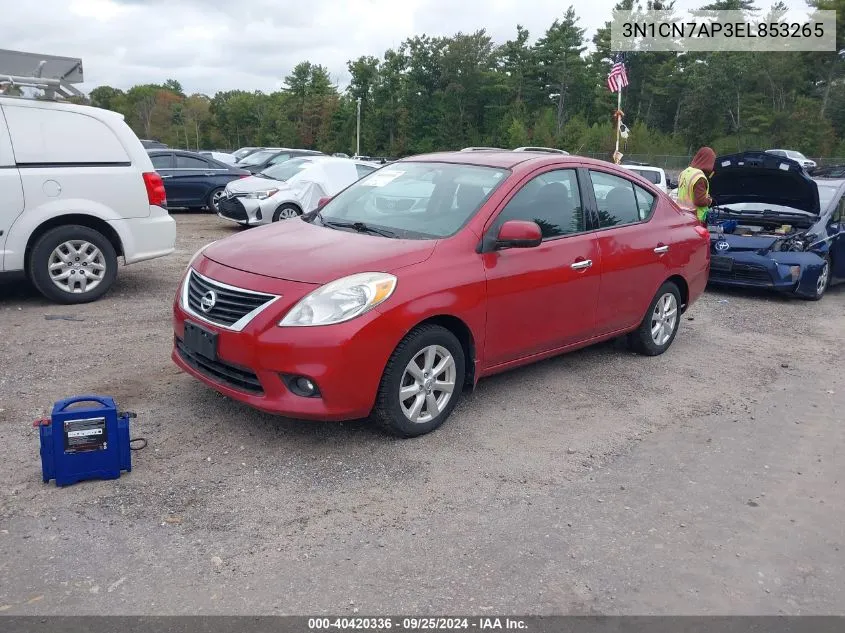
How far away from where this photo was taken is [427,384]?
4566 mm

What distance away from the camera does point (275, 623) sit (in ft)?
9.48

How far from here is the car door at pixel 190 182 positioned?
16344mm

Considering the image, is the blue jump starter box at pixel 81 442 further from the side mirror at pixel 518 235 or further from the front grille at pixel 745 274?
the front grille at pixel 745 274

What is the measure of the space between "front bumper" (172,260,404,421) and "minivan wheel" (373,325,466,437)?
0.29ft

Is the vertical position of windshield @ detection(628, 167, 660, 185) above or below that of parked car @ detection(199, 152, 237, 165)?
below

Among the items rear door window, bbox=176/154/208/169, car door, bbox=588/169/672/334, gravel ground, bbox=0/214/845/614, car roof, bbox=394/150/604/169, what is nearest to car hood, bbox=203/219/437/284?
gravel ground, bbox=0/214/845/614

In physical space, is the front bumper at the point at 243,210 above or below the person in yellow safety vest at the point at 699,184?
below

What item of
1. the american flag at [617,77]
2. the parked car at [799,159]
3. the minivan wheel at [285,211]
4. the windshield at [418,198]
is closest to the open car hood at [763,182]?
the parked car at [799,159]

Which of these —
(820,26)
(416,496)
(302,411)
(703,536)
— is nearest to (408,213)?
(302,411)

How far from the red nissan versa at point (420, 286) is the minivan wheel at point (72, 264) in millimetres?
2881

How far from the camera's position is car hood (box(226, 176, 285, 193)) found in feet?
44.9

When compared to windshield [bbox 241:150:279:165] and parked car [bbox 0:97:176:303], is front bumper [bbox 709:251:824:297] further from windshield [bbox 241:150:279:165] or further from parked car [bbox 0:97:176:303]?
windshield [bbox 241:150:279:165]

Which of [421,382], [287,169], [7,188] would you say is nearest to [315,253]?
[421,382]

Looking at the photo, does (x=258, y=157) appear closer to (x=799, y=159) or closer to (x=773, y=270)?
(x=773, y=270)
